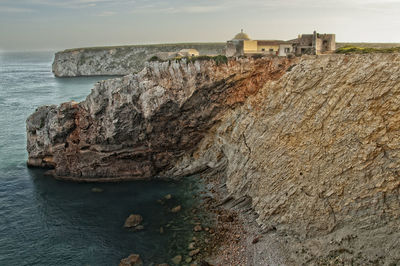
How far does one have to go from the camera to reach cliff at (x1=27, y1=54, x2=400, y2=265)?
29.2 m

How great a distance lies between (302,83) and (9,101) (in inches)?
4108

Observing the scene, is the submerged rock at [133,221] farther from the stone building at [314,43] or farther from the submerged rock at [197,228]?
the stone building at [314,43]

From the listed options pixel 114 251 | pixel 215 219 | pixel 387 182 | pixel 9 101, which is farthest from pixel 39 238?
pixel 9 101

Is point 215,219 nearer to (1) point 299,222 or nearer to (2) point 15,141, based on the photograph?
(1) point 299,222

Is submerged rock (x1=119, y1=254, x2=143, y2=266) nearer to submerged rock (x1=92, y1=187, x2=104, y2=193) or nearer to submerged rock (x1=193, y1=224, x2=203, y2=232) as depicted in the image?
submerged rock (x1=193, y1=224, x2=203, y2=232)

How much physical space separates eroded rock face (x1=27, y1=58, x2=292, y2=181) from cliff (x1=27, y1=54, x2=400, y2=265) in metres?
0.17

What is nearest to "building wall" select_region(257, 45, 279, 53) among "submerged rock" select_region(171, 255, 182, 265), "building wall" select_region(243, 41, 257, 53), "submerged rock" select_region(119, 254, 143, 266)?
"building wall" select_region(243, 41, 257, 53)

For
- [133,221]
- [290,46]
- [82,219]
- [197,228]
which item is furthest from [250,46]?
[82,219]

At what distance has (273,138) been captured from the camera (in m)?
37.3

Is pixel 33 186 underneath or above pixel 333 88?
underneath

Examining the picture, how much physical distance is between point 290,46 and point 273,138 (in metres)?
18.3

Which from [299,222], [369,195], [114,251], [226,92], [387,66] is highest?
[387,66]

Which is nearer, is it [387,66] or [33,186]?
[387,66]

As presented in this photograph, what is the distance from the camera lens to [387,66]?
1138 inches
